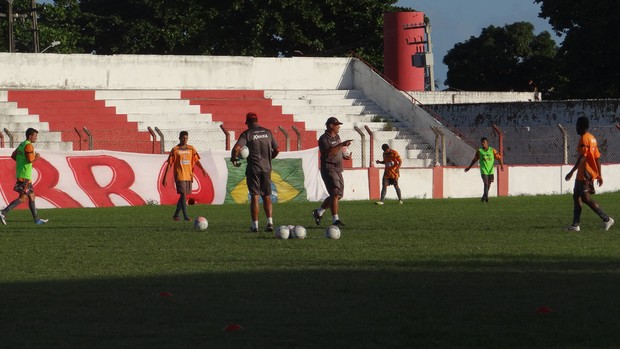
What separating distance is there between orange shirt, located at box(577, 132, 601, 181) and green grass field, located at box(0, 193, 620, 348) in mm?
869

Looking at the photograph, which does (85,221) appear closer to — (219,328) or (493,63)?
(219,328)

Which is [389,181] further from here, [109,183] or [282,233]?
[282,233]

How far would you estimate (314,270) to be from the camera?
13.9 m

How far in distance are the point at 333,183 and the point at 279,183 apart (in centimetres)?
1329

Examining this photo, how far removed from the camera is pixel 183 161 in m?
25.4

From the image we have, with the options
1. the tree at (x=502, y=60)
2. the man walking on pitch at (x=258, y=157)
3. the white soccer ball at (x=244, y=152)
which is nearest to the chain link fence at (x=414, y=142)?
the man walking on pitch at (x=258, y=157)

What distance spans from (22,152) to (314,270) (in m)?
11.7

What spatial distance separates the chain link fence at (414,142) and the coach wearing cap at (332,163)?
13.7 metres

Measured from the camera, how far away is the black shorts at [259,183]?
65.9ft

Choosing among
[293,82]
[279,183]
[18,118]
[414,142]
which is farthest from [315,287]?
[293,82]

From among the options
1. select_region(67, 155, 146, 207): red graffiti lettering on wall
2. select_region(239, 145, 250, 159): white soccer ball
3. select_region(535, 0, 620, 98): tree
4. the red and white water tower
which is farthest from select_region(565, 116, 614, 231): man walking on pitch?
select_region(535, 0, 620, 98): tree

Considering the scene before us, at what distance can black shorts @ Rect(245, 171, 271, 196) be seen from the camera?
791 inches

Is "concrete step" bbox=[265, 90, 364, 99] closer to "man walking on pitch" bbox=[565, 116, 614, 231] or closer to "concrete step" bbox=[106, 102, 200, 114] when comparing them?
"concrete step" bbox=[106, 102, 200, 114]

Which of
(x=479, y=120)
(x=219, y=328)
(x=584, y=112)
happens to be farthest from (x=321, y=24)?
(x=219, y=328)
